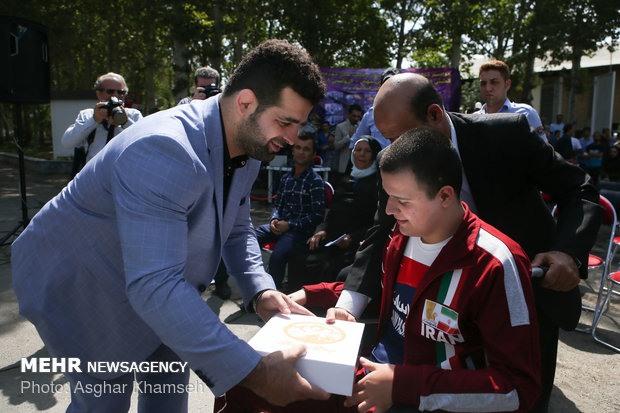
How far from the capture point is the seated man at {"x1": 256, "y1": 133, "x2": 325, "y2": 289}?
4.45 m

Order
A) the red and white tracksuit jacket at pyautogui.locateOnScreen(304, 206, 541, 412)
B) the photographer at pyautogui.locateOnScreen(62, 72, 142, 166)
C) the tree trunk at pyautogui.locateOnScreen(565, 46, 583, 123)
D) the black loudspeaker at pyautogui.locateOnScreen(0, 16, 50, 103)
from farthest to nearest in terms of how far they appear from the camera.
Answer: the tree trunk at pyautogui.locateOnScreen(565, 46, 583, 123) → the black loudspeaker at pyautogui.locateOnScreen(0, 16, 50, 103) → the photographer at pyautogui.locateOnScreen(62, 72, 142, 166) → the red and white tracksuit jacket at pyautogui.locateOnScreen(304, 206, 541, 412)

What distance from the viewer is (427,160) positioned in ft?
5.12

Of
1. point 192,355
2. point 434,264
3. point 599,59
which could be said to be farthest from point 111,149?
point 599,59

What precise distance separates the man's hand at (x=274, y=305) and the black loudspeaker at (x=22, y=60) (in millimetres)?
4710

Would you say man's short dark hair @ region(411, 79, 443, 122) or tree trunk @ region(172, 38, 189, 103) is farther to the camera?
tree trunk @ region(172, 38, 189, 103)

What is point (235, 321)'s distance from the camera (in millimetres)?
3691

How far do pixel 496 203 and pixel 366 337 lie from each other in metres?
0.82

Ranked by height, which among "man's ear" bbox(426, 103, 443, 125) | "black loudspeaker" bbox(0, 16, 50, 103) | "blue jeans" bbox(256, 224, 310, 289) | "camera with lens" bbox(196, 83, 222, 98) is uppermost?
"black loudspeaker" bbox(0, 16, 50, 103)

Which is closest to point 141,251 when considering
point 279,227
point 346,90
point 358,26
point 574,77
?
point 279,227

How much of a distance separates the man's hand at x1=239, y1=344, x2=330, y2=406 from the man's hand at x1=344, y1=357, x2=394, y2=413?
0.63 feet

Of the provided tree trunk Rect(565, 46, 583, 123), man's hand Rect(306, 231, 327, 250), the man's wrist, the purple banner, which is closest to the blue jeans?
man's hand Rect(306, 231, 327, 250)

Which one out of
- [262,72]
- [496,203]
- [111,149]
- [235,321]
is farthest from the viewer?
[235,321]

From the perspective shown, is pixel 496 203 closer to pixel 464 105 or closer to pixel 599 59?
pixel 464 105

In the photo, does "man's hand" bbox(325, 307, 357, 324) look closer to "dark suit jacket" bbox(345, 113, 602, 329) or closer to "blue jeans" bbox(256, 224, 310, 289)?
"dark suit jacket" bbox(345, 113, 602, 329)
